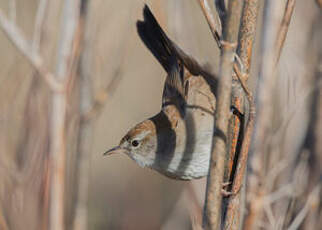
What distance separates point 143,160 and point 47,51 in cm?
77

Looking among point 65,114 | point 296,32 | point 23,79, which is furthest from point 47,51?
point 296,32

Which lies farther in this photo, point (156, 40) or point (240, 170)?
point (156, 40)

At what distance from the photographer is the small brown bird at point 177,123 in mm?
2434

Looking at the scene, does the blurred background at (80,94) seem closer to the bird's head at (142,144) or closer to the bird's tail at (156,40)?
the bird's tail at (156,40)

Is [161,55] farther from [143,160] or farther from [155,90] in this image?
[155,90]

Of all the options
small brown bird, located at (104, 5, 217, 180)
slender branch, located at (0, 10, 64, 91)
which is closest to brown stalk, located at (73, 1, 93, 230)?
small brown bird, located at (104, 5, 217, 180)

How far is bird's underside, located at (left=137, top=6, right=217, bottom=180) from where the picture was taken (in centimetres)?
242

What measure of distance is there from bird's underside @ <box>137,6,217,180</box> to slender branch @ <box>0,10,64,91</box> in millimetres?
574

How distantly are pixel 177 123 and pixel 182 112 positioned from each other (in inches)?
2.5

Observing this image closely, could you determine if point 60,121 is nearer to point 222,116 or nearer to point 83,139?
point 83,139

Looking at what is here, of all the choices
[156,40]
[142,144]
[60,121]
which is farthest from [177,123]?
[60,121]

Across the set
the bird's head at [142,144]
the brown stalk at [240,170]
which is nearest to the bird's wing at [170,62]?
the bird's head at [142,144]

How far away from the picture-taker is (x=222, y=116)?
4.77 ft

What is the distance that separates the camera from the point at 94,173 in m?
5.59
